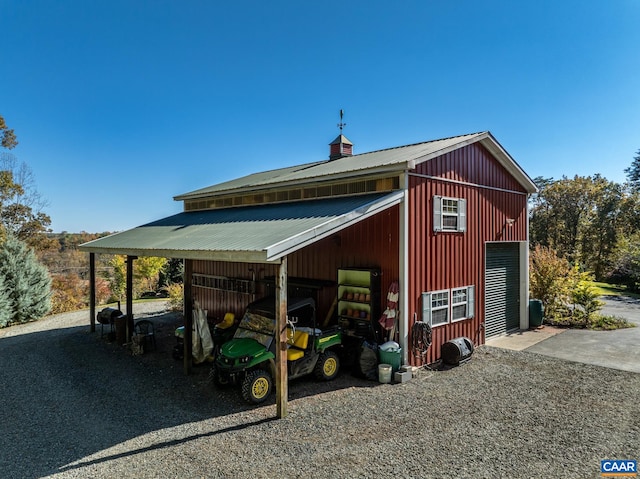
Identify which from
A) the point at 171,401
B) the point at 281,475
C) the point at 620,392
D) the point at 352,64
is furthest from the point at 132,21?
the point at 620,392

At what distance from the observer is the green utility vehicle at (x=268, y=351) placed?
6363 mm

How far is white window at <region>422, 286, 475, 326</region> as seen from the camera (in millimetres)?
8352

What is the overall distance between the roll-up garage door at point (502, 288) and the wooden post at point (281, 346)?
7.39 metres

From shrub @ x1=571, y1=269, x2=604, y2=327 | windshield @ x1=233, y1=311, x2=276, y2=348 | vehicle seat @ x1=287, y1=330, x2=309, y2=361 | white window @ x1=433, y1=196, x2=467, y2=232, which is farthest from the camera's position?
shrub @ x1=571, y1=269, x2=604, y2=327

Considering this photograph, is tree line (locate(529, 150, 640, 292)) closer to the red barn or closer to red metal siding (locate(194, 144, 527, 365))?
the red barn

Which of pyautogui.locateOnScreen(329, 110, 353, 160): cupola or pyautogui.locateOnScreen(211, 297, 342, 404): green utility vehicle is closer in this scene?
pyautogui.locateOnScreen(211, 297, 342, 404): green utility vehicle

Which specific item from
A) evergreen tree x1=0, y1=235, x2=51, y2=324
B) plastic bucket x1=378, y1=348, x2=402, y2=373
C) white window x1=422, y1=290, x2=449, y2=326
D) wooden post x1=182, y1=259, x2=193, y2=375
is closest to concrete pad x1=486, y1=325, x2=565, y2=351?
white window x1=422, y1=290, x2=449, y2=326

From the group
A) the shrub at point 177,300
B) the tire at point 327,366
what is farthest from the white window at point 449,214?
the shrub at point 177,300

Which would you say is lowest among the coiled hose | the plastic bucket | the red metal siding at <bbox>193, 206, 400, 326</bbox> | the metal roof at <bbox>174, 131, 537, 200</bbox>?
the plastic bucket

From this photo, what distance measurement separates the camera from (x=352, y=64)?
11.5m

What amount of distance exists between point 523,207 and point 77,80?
17381mm

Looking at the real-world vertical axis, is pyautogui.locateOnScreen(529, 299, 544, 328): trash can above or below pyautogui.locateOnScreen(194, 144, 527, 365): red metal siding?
below

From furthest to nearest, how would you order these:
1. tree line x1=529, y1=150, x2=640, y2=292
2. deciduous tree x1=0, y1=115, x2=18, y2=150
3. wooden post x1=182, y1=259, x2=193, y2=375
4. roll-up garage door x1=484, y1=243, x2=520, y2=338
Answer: tree line x1=529, y1=150, x2=640, y2=292 → deciduous tree x1=0, y1=115, x2=18, y2=150 → roll-up garage door x1=484, y1=243, x2=520, y2=338 → wooden post x1=182, y1=259, x2=193, y2=375

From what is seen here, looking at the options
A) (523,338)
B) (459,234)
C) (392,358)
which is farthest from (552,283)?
(392,358)
